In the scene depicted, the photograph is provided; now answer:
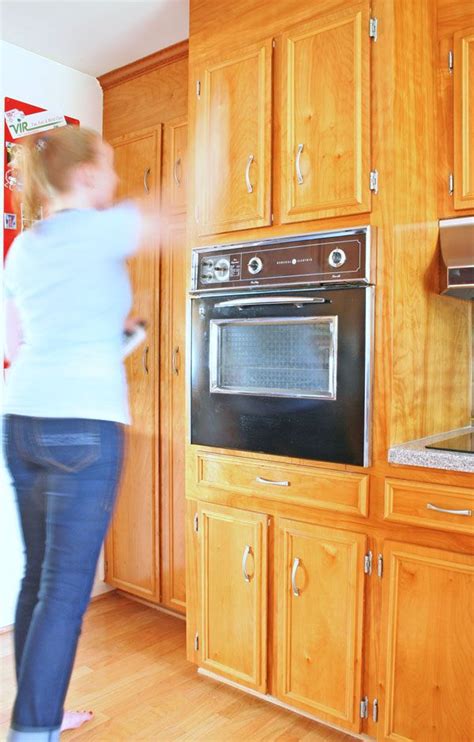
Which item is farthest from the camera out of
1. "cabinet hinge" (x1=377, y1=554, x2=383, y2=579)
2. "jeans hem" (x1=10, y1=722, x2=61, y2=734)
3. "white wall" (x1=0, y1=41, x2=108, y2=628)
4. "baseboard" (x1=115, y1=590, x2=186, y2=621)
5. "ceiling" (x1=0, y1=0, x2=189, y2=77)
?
"baseboard" (x1=115, y1=590, x2=186, y2=621)

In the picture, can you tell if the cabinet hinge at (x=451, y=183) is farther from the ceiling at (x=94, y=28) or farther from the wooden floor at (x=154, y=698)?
the wooden floor at (x=154, y=698)

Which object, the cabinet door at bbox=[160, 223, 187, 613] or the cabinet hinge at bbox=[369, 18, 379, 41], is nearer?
the cabinet hinge at bbox=[369, 18, 379, 41]

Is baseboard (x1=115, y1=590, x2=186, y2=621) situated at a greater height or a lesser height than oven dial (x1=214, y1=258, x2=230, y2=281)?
lesser

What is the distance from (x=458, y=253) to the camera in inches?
77.2

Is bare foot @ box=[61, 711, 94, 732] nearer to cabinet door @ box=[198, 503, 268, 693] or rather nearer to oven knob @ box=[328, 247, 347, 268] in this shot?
cabinet door @ box=[198, 503, 268, 693]

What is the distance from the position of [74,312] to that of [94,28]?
1.89 m

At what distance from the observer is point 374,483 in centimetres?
182

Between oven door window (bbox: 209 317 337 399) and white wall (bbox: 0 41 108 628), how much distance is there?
42.4 inches

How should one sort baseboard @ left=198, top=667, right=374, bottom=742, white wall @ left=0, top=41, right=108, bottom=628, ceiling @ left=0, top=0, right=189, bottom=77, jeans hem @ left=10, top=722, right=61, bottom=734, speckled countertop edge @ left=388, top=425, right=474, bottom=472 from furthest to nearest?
white wall @ left=0, top=41, right=108, bottom=628 < ceiling @ left=0, top=0, right=189, bottom=77 < baseboard @ left=198, top=667, right=374, bottom=742 < speckled countertop edge @ left=388, top=425, right=474, bottom=472 < jeans hem @ left=10, top=722, right=61, bottom=734

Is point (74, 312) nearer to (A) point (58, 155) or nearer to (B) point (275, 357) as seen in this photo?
(A) point (58, 155)

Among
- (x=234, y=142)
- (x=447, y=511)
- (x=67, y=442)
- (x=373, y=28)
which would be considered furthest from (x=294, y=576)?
(x=373, y=28)

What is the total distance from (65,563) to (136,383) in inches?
71.9

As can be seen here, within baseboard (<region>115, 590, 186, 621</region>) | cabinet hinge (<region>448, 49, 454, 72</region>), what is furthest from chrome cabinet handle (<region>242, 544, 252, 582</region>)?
cabinet hinge (<region>448, 49, 454, 72</region>)

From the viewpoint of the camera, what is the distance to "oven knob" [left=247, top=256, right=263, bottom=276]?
204 cm
